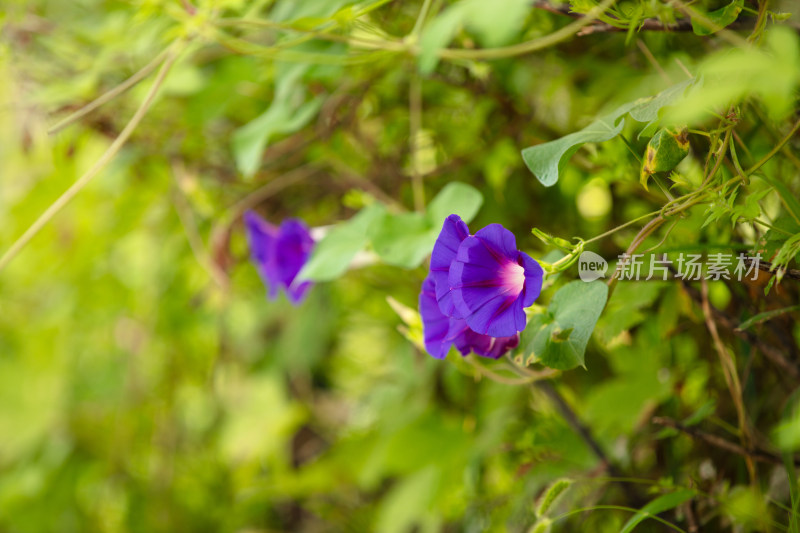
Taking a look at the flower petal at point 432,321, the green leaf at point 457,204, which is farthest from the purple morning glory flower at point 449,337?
the green leaf at point 457,204

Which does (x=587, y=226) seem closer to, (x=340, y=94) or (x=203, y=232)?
(x=340, y=94)

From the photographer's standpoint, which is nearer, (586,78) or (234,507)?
(586,78)

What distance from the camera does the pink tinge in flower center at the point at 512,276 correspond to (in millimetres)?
514

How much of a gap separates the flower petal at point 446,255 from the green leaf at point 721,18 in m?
0.24

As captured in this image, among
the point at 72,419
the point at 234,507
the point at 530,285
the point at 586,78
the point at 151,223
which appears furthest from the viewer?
the point at 72,419

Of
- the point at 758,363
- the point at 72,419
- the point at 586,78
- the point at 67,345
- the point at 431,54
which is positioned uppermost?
the point at 431,54

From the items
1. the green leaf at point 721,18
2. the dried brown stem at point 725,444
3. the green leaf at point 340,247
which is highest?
the green leaf at point 721,18

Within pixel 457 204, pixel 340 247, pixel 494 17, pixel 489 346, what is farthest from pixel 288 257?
pixel 494 17

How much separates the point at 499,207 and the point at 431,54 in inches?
18.1

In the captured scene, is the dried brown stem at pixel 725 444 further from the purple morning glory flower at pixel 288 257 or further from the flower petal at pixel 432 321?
the purple morning glory flower at pixel 288 257

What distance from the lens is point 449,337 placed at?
21.0 inches

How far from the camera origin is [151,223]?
1.35m

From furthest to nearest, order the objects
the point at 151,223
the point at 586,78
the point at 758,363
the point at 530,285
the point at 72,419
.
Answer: the point at 72,419 < the point at 151,223 < the point at 586,78 < the point at 758,363 < the point at 530,285

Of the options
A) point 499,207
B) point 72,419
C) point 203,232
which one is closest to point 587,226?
point 499,207
